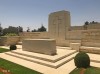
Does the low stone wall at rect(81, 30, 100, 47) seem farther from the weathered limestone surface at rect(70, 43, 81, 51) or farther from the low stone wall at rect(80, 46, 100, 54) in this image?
the weathered limestone surface at rect(70, 43, 81, 51)

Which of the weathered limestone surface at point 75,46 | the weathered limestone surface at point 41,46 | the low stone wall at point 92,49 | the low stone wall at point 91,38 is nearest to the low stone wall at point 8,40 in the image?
the weathered limestone surface at point 41,46

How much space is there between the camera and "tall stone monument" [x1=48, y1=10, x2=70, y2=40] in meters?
16.1

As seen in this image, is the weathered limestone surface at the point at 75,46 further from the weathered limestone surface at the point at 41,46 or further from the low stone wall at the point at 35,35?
the low stone wall at the point at 35,35

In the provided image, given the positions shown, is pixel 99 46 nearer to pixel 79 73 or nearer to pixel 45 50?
pixel 45 50

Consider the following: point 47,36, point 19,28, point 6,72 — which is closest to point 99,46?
point 47,36

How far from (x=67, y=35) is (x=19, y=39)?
12.2 metres

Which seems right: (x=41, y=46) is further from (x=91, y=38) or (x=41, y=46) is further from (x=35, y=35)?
(x=35, y=35)

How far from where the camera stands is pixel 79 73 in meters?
7.27

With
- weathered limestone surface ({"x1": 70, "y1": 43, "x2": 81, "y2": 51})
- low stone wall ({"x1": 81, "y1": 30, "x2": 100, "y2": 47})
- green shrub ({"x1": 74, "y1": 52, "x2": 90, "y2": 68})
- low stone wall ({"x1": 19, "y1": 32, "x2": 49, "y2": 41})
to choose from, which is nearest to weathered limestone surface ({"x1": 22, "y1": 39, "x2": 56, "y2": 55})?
green shrub ({"x1": 74, "y1": 52, "x2": 90, "y2": 68})

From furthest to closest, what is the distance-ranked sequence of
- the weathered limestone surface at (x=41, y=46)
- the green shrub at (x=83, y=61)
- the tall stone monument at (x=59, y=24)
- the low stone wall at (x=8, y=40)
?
the low stone wall at (x=8, y=40)
the tall stone monument at (x=59, y=24)
the weathered limestone surface at (x=41, y=46)
the green shrub at (x=83, y=61)

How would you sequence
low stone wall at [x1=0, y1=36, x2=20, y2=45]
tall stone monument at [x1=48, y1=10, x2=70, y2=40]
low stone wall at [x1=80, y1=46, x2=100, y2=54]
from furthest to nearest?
low stone wall at [x1=0, y1=36, x2=20, y2=45] → tall stone monument at [x1=48, y1=10, x2=70, y2=40] → low stone wall at [x1=80, y1=46, x2=100, y2=54]

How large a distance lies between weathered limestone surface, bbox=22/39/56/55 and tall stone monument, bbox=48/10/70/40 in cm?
494

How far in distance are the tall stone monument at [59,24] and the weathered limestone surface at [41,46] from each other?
494 cm

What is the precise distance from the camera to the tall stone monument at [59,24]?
16.1 metres
